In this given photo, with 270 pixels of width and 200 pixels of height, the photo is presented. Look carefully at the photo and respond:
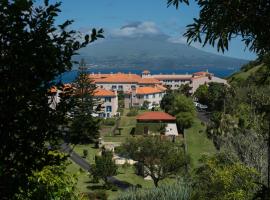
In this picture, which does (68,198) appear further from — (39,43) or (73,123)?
(39,43)

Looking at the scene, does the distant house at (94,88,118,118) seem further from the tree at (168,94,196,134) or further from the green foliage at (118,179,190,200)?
the green foliage at (118,179,190,200)

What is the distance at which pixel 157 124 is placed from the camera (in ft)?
212

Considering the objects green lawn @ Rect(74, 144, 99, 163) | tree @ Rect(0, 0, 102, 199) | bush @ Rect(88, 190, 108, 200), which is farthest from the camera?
green lawn @ Rect(74, 144, 99, 163)

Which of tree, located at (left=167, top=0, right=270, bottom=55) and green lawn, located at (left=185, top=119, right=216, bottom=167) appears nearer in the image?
tree, located at (left=167, top=0, right=270, bottom=55)

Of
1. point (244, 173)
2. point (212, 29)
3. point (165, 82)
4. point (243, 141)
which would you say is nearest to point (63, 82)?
point (212, 29)

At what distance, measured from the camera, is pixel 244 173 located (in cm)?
1856

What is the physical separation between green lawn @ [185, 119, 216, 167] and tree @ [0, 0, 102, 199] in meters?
39.0

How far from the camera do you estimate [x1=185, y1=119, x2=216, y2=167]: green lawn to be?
48438mm

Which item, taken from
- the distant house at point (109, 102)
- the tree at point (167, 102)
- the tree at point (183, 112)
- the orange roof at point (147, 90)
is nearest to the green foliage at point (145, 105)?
the orange roof at point (147, 90)

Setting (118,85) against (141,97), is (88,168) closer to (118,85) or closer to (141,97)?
(141,97)

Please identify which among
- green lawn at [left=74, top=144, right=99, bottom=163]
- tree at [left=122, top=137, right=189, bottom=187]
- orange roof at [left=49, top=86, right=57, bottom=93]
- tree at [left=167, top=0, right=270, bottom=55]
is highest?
tree at [left=167, top=0, right=270, bottom=55]

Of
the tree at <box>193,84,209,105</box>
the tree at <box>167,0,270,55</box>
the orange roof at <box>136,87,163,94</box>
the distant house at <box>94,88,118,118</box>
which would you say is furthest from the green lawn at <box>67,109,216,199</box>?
the tree at <box>167,0,270,55</box>

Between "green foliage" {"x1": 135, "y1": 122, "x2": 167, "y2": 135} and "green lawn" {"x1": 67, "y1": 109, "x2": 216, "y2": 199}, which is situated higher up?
"green foliage" {"x1": 135, "y1": 122, "x2": 167, "y2": 135}

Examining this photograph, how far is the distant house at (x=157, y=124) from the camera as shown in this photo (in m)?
61.6
